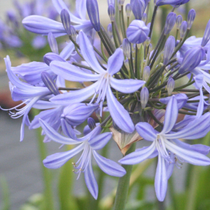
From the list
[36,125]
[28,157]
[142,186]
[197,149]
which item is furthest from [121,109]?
[28,157]

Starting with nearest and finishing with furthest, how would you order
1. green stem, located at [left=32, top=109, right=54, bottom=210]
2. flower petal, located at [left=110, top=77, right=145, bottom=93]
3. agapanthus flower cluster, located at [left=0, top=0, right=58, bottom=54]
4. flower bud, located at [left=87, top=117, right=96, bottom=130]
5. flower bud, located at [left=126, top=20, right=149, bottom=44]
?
flower petal, located at [left=110, top=77, right=145, bottom=93], flower bud, located at [left=126, top=20, right=149, bottom=44], flower bud, located at [left=87, top=117, right=96, bottom=130], green stem, located at [left=32, top=109, right=54, bottom=210], agapanthus flower cluster, located at [left=0, top=0, right=58, bottom=54]

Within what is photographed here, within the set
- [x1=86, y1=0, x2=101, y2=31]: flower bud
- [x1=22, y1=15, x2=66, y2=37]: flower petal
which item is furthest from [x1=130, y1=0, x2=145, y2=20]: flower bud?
[x1=22, y1=15, x2=66, y2=37]: flower petal

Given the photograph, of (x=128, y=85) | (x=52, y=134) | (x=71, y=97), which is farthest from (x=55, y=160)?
(x=128, y=85)

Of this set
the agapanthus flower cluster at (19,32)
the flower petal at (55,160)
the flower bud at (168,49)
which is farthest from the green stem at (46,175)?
the flower bud at (168,49)

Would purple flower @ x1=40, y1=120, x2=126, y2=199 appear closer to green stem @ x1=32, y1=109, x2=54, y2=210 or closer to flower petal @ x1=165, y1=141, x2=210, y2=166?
flower petal @ x1=165, y1=141, x2=210, y2=166

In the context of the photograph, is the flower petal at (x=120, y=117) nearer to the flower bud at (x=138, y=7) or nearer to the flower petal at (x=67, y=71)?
the flower petal at (x=67, y=71)

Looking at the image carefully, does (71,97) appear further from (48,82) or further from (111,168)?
(111,168)
